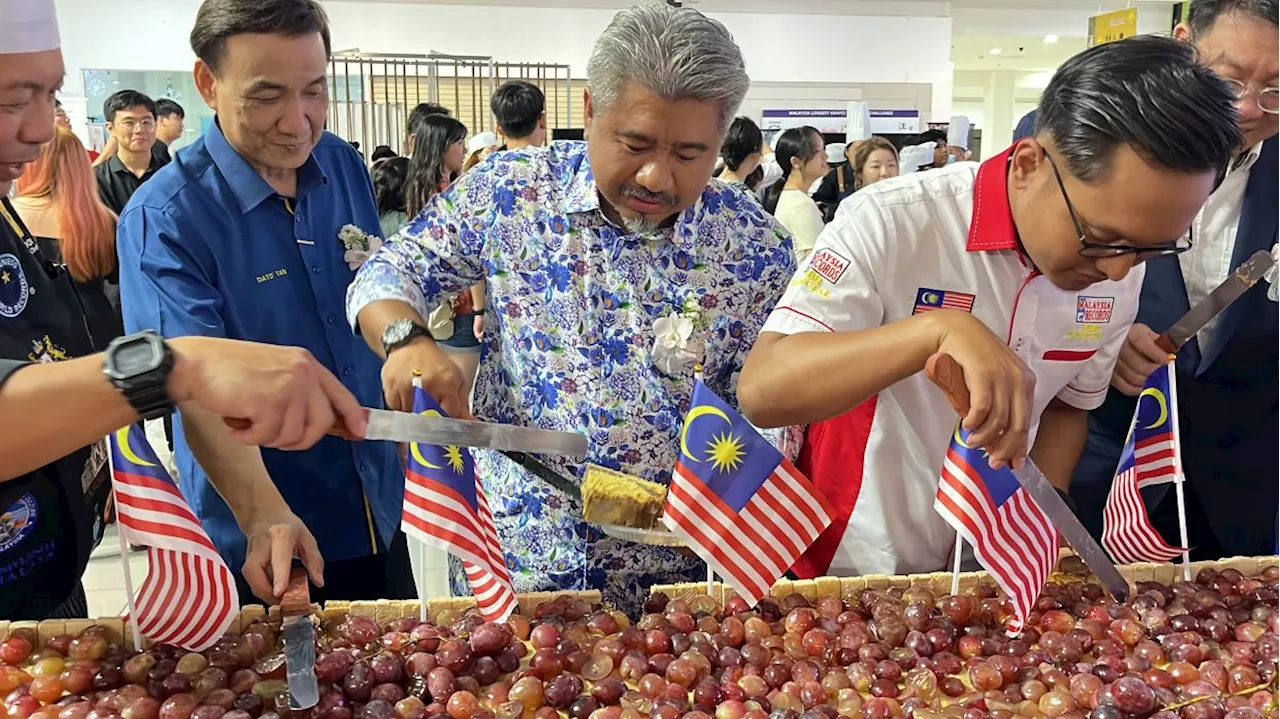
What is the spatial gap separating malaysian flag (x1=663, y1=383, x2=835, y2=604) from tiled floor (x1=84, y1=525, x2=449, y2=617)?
6.38ft

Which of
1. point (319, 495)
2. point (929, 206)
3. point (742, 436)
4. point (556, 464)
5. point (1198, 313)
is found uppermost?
point (929, 206)

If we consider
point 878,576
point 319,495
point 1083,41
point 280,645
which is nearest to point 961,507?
point 878,576

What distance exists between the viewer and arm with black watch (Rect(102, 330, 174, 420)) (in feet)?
3.06

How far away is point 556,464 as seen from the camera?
164cm

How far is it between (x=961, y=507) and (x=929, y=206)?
439 mm

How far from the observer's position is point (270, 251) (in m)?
1.83

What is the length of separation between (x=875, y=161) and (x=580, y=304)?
5.09 metres

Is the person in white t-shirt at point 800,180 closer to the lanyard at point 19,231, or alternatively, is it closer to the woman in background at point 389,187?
the woman in background at point 389,187

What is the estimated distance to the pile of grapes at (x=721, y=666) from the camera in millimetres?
1158

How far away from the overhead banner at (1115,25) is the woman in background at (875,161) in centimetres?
283

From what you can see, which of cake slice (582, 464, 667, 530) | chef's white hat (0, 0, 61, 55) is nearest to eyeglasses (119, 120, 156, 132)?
A: chef's white hat (0, 0, 61, 55)

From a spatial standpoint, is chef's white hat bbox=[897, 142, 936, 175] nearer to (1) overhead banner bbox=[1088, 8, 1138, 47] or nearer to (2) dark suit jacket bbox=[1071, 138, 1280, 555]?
(1) overhead banner bbox=[1088, 8, 1138, 47]

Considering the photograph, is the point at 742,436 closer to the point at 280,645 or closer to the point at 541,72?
the point at 280,645

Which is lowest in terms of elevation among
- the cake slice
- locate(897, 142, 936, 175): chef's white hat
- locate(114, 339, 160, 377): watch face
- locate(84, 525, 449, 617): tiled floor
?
locate(84, 525, 449, 617): tiled floor
